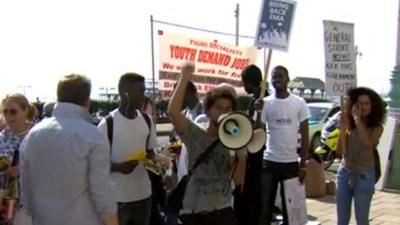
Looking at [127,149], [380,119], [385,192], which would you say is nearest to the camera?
[127,149]

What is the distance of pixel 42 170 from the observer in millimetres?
3418

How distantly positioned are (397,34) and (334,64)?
3994 mm

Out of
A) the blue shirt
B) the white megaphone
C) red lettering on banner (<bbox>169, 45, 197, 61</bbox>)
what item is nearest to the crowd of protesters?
the blue shirt

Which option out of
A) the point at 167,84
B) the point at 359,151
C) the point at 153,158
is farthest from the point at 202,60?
the point at 153,158

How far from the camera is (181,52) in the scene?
39.2ft

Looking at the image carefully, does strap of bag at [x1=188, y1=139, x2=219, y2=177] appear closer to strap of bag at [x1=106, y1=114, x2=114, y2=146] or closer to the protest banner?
strap of bag at [x1=106, y1=114, x2=114, y2=146]

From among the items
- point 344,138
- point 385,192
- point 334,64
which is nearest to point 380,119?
point 344,138

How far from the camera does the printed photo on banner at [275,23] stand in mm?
6836

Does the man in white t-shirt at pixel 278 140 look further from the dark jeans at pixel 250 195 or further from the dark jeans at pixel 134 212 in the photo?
the dark jeans at pixel 134 212

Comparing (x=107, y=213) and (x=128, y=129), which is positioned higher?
(x=128, y=129)

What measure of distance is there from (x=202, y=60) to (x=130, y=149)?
8272 mm

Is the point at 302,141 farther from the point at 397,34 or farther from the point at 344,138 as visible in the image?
the point at 397,34

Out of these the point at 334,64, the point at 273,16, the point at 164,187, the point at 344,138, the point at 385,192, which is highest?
the point at 273,16

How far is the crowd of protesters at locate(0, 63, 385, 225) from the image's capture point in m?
3.43
